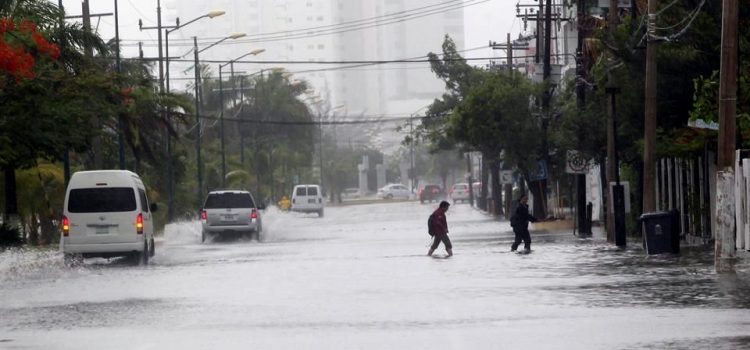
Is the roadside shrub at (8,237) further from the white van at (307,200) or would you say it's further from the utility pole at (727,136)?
the white van at (307,200)

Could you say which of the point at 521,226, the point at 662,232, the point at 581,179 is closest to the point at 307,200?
the point at 581,179

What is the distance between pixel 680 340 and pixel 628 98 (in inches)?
1027

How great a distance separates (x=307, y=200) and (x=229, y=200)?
142ft

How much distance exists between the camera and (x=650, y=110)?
37.0 m

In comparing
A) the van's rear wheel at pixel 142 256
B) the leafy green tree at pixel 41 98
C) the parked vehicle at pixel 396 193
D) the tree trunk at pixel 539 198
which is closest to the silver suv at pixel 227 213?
the leafy green tree at pixel 41 98

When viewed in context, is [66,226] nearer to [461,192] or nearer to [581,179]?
[581,179]

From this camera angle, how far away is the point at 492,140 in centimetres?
6875

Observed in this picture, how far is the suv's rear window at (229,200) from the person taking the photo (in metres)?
54.4

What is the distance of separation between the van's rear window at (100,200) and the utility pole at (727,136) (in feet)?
49.2

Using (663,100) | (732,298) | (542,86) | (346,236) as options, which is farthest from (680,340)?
(542,86)

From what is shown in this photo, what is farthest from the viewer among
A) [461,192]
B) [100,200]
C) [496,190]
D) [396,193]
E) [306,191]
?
[396,193]

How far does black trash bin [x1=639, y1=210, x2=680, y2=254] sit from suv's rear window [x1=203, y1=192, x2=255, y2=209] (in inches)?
827

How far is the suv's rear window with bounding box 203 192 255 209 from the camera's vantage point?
5441cm

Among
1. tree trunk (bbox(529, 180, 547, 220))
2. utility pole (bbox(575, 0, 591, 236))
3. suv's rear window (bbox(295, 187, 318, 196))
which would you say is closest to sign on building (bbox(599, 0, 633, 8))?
utility pole (bbox(575, 0, 591, 236))
